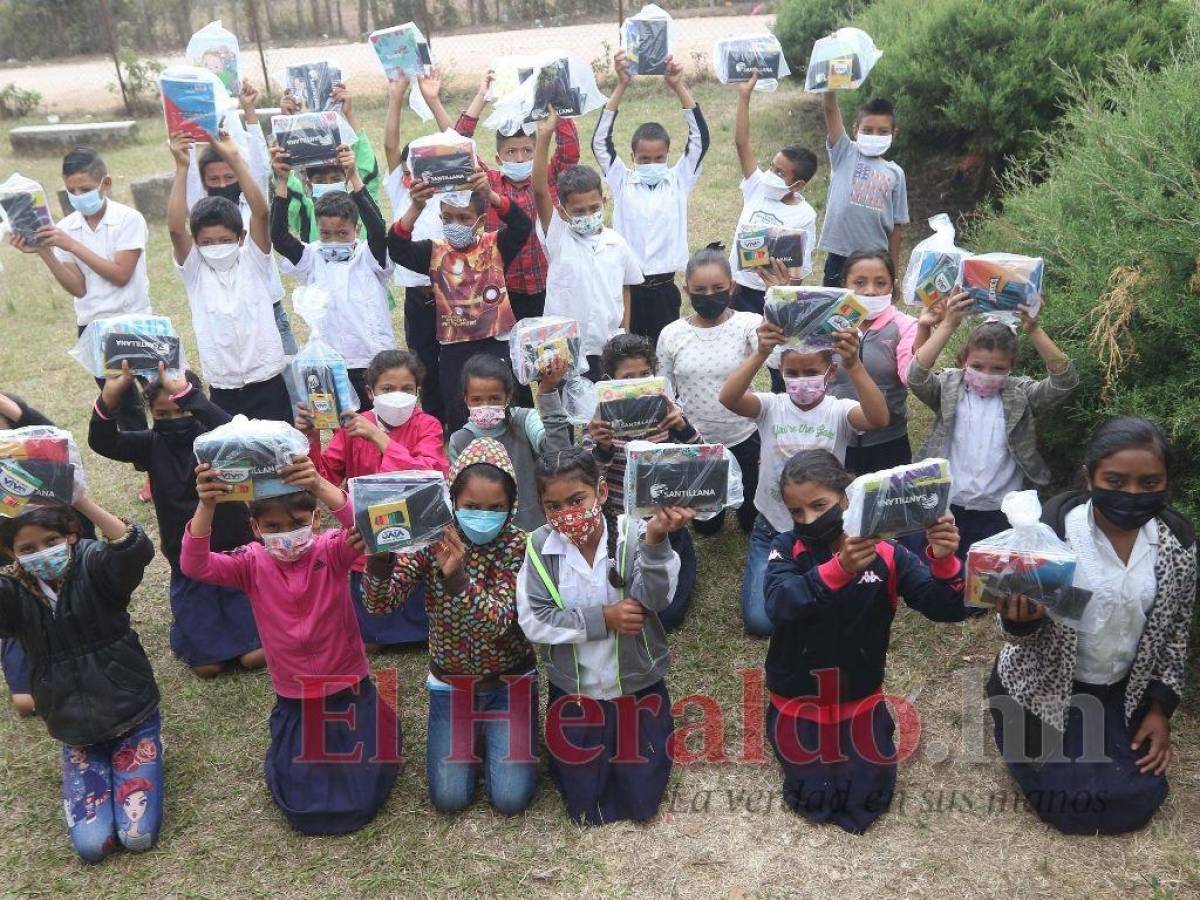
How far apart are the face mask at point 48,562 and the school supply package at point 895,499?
106 inches

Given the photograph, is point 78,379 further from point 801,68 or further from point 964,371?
point 801,68

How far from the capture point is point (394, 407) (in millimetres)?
4801

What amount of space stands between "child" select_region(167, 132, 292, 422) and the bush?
3.78m

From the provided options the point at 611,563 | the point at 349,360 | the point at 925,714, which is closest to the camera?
the point at 611,563

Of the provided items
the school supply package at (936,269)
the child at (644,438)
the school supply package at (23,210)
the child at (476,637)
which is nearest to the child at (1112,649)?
the school supply package at (936,269)

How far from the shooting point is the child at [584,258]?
5.63 m

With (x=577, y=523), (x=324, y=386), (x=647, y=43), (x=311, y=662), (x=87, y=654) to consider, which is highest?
(x=647, y=43)

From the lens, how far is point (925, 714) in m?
4.32

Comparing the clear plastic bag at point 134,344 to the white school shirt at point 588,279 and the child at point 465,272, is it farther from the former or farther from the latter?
the white school shirt at point 588,279

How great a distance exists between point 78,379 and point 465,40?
11.7m

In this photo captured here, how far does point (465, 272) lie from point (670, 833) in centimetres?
308

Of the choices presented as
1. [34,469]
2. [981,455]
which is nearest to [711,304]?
[981,455]

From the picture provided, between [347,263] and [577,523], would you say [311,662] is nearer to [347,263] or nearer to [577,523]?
[577,523]

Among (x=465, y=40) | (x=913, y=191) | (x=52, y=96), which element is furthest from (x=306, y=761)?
(x=52, y=96)
